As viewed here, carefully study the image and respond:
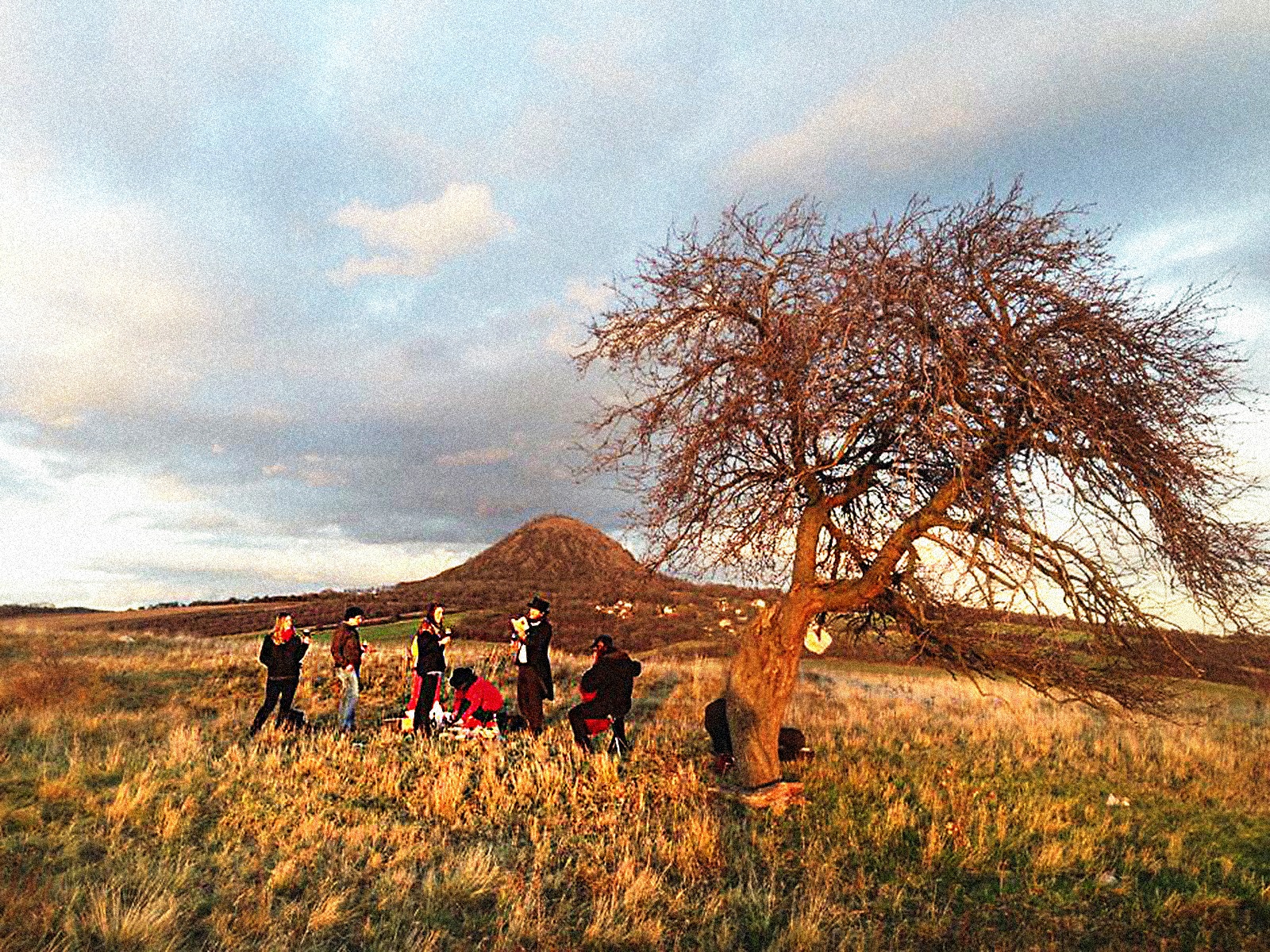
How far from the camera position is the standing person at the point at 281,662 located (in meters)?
12.9

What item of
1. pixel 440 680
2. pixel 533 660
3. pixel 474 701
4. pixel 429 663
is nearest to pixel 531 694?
pixel 533 660

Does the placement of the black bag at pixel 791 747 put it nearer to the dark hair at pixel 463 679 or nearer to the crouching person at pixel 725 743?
the crouching person at pixel 725 743

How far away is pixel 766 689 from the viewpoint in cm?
1009

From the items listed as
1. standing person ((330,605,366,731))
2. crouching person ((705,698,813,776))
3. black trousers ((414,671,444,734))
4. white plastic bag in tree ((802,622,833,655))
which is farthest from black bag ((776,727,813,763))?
standing person ((330,605,366,731))

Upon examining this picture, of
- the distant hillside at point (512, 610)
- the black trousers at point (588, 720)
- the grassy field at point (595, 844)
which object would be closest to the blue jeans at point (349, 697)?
the grassy field at point (595, 844)

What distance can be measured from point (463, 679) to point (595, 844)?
577 cm

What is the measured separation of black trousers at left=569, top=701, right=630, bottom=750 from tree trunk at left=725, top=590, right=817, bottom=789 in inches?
92.2

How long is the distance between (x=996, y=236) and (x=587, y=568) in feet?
182

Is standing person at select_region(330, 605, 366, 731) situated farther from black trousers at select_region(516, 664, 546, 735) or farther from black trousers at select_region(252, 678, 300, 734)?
black trousers at select_region(516, 664, 546, 735)

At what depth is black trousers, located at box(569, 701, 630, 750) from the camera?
11789 millimetres

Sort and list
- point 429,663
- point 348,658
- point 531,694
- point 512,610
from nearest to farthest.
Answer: point 429,663 → point 531,694 → point 348,658 → point 512,610

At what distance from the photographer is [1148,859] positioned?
8375mm

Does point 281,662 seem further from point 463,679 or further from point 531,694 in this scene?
point 531,694

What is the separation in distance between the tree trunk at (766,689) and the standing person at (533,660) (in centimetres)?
392
